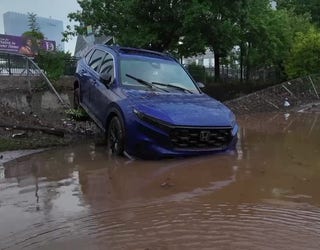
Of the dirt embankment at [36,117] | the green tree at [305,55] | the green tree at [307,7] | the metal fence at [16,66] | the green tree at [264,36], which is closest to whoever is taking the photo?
the dirt embankment at [36,117]

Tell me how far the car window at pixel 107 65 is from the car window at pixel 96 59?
0.22 meters

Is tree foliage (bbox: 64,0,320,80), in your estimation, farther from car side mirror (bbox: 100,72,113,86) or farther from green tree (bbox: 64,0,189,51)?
car side mirror (bbox: 100,72,113,86)

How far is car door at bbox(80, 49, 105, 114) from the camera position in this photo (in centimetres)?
981

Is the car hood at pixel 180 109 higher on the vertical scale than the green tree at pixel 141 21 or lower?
lower

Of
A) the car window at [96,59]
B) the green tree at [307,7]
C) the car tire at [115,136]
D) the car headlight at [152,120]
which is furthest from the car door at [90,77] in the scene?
the green tree at [307,7]

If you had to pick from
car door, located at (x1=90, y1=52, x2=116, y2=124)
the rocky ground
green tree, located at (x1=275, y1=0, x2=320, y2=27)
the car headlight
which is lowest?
the rocky ground

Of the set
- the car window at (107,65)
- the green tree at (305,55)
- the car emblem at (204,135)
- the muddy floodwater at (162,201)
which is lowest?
the muddy floodwater at (162,201)

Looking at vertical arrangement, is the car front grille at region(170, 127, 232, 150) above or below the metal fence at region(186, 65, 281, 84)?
below

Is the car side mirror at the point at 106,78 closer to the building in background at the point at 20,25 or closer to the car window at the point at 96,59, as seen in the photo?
the car window at the point at 96,59

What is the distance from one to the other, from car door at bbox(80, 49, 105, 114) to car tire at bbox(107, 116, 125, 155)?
1294 millimetres

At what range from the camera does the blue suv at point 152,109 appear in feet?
24.8

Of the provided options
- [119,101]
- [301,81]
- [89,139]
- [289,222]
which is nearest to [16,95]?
[89,139]

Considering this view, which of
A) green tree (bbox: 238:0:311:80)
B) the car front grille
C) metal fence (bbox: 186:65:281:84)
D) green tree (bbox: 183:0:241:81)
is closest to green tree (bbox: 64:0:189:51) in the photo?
green tree (bbox: 183:0:241:81)

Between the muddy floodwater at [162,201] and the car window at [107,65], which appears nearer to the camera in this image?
the muddy floodwater at [162,201]
